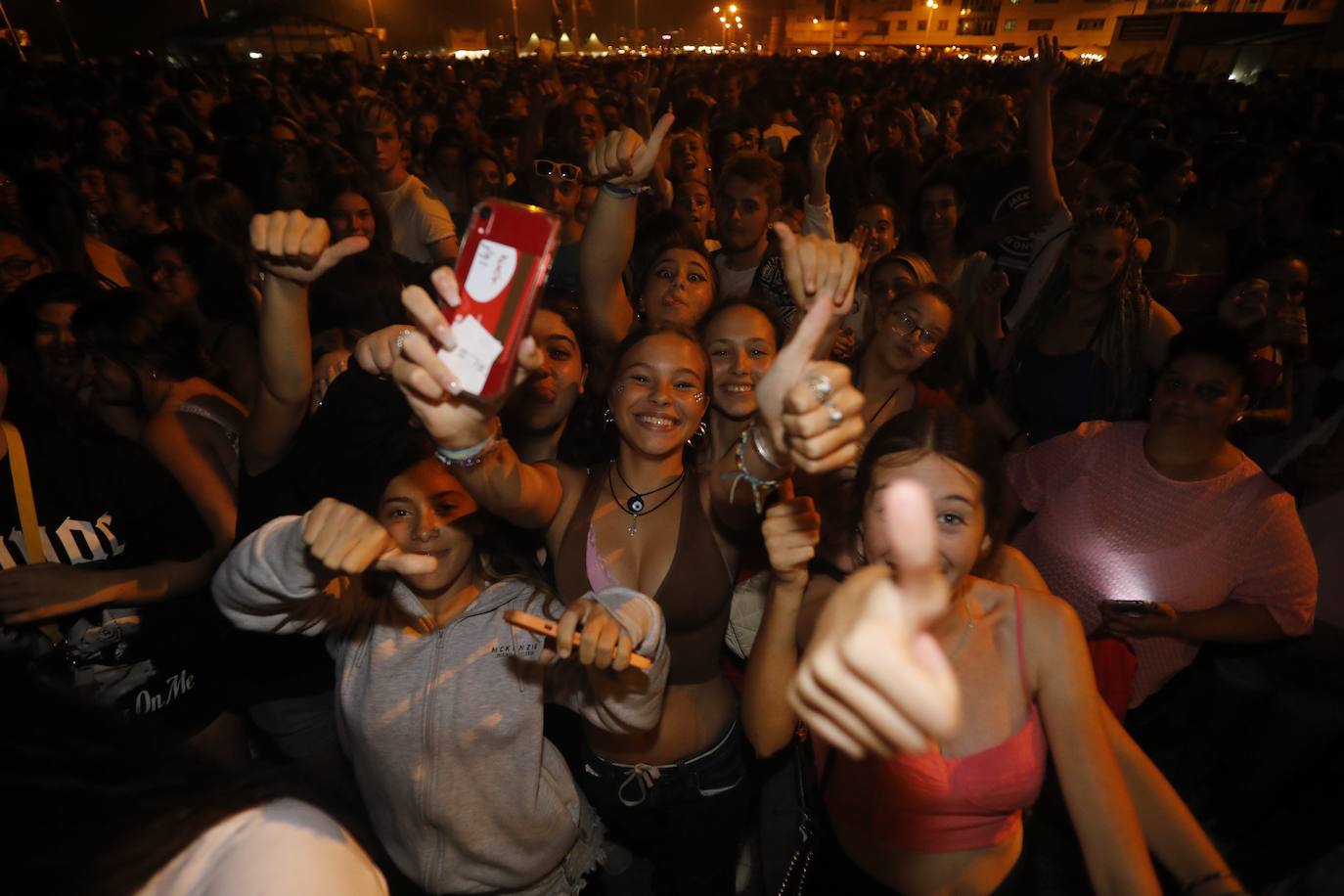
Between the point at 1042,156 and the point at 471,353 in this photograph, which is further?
the point at 1042,156

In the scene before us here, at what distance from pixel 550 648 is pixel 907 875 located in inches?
45.6

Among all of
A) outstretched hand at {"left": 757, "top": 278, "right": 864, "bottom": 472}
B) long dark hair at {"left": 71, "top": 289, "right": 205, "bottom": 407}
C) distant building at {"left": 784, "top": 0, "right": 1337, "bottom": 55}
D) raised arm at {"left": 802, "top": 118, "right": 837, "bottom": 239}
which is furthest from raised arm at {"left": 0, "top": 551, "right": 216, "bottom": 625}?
distant building at {"left": 784, "top": 0, "right": 1337, "bottom": 55}

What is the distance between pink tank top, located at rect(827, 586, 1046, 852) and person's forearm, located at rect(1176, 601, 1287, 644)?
1.01m

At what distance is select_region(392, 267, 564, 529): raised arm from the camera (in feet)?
4.07

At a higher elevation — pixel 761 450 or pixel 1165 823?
pixel 761 450

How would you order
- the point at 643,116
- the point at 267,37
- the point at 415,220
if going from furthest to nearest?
1. the point at 267,37
2. the point at 643,116
3. the point at 415,220

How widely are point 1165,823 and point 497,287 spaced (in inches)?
77.5

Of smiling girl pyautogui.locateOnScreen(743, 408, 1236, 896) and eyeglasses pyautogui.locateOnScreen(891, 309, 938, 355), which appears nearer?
smiling girl pyautogui.locateOnScreen(743, 408, 1236, 896)

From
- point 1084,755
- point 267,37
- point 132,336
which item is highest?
point 267,37

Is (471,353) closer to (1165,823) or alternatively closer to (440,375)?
(440,375)

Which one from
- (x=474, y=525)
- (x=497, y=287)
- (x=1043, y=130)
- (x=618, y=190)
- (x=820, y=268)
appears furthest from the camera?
(x=1043, y=130)

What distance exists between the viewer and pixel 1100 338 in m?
3.17

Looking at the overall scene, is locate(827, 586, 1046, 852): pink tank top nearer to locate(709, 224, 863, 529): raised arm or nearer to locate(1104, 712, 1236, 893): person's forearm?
locate(1104, 712, 1236, 893): person's forearm

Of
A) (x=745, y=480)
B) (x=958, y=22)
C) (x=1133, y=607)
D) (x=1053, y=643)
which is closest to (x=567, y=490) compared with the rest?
(x=745, y=480)
